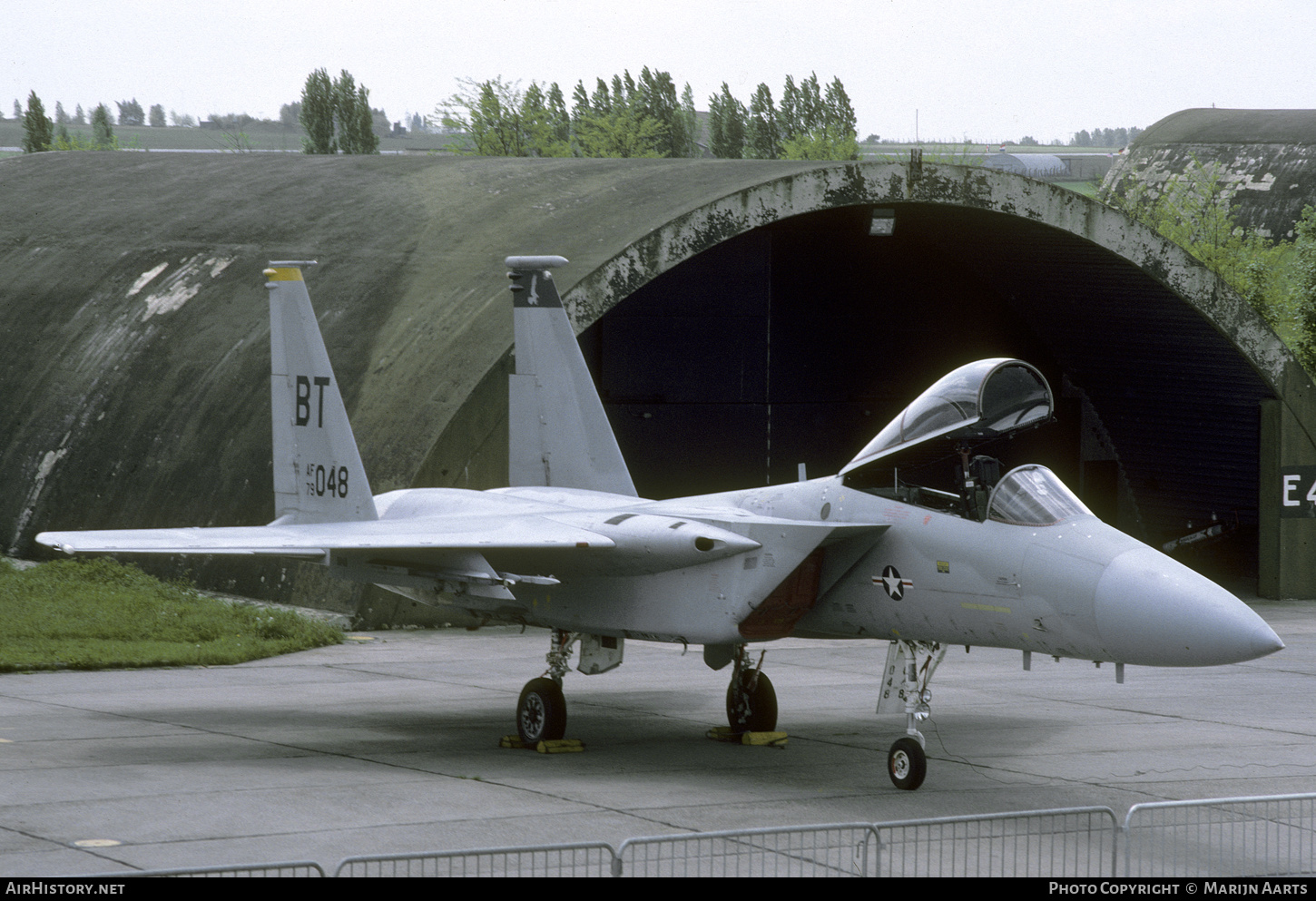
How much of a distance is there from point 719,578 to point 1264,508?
55.2ft

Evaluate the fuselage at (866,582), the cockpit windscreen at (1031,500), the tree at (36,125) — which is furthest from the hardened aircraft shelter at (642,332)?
the tree at (36,125)

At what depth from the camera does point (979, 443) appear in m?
11.5

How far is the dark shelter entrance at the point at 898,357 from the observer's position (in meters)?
26.2

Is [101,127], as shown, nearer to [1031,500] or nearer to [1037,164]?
[1037,164]

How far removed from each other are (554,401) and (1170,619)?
7.09 meters

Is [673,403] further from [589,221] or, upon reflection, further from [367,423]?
[367,423]

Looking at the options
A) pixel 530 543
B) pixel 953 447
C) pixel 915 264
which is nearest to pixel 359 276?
pixel 915 264

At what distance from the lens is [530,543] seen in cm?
1209

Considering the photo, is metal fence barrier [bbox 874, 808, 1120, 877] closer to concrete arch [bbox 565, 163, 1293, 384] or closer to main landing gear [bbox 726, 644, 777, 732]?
main landing gear [bbox 726, 644, 777, 732]

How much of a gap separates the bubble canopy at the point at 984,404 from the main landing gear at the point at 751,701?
125 inches

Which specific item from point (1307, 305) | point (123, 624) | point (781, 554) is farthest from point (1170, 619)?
point (1307, 305)

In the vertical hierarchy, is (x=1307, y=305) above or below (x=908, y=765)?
above

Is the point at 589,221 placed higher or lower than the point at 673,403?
higher
